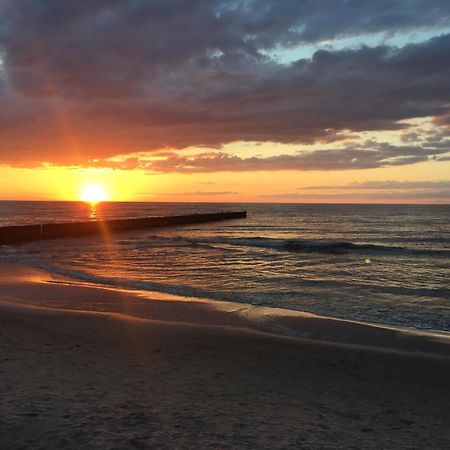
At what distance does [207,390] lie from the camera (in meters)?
5.73

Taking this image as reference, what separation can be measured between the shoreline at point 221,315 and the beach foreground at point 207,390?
23.3 inches

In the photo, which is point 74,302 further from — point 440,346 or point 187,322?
point 440,346

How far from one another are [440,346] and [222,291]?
746 cm

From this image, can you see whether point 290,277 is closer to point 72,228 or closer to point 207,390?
point 207,390

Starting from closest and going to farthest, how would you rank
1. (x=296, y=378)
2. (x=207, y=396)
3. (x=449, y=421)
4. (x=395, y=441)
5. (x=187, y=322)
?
(x=395, y=441) < (x=449, y=421) < (x=207, y=396) < (x=296, y=378) < (x=187, y=322)

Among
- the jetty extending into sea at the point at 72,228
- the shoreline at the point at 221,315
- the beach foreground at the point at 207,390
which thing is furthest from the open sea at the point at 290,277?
the jetty extending into sea at the point at 72,228

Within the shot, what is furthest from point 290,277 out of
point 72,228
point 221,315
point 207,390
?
point 72,228

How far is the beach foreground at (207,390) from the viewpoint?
171 inches

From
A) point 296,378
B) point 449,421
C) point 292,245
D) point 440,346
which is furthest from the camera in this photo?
point 292,245

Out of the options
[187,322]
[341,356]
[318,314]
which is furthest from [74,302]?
[341,356]

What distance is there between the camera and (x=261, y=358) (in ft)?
24.5

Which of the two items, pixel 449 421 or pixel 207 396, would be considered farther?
pixel 207 396

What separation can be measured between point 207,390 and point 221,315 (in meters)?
5.36

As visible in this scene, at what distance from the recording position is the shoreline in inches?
357
